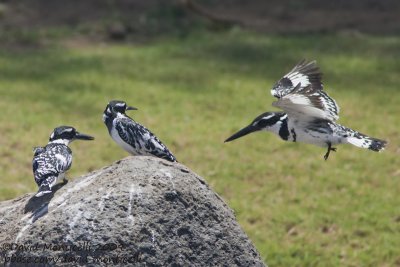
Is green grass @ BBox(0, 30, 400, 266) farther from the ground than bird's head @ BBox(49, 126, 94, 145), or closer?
closer

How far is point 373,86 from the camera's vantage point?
35.4 ft

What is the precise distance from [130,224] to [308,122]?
189 centimetres

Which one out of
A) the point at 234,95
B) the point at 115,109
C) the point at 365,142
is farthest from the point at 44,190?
the point at 234,95

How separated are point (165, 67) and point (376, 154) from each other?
3546 mm

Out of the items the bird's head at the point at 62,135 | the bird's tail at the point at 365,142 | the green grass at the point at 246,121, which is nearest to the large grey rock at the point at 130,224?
the bird's head at the point at 62,135

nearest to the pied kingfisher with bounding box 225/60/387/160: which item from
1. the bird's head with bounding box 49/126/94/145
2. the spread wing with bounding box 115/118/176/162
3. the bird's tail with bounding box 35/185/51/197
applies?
the spread wing with bounding box 115/118/176/162

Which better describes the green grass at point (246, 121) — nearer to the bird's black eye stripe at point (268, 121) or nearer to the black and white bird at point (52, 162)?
the bird's black eye stripe at point (268, 121)

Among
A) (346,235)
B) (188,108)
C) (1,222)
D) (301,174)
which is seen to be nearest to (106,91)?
(188,108)

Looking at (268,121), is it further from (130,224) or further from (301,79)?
(130,224)

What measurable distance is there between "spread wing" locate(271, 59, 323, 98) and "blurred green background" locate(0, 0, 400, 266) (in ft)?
5.25

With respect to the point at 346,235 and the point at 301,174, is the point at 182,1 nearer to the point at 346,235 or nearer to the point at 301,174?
the point at 301,174

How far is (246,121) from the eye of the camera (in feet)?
32.3

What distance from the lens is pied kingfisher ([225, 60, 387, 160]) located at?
599 centimetres

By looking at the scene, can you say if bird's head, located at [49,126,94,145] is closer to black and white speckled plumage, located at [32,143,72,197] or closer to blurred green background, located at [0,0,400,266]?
black and white speckled plumage, located at [32,143,72,197]
